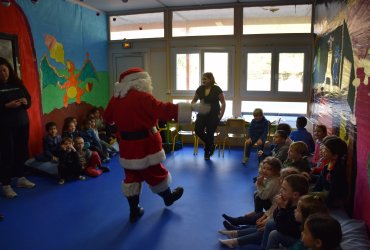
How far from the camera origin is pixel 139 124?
2953 millimetres

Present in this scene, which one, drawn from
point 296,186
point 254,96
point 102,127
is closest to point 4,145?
point 102,127

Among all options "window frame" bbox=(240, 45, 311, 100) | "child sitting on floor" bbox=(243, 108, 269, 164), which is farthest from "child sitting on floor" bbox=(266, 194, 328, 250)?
"window frame" bbox=(240, 45, 311, 100)

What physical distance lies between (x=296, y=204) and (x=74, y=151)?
327 centimetres

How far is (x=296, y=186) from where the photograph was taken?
2.24 m

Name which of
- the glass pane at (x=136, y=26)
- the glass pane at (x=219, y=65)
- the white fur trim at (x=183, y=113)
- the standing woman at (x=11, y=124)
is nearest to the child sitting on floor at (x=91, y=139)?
the standing woman at (x=11, y=124)

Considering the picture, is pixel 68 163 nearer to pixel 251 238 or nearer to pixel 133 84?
pixel 133 84

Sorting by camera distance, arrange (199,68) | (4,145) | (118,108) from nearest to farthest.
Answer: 1. (118,108)
2. (4,145)
3. (199,68)

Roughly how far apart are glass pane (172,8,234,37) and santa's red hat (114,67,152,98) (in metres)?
3.76

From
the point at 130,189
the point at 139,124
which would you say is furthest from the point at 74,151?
the point at 139,124

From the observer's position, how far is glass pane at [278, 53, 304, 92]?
6.05 meters

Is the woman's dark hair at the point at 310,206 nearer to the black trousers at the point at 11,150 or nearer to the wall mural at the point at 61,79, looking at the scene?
the black trousers at the point at 11,150

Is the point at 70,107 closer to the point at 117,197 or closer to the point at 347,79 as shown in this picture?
the point at 117,197

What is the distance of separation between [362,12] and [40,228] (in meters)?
3.55

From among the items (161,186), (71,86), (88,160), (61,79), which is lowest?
(88,160)
